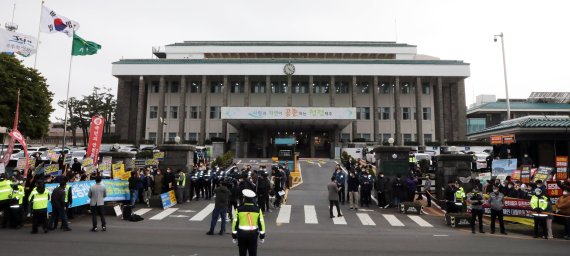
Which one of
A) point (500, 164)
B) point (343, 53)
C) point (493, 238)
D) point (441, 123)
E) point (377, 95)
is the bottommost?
point (493, 238)

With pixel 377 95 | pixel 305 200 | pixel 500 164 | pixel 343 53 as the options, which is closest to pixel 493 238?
pixel 500 164

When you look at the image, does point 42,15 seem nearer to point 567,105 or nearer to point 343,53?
point 343,53

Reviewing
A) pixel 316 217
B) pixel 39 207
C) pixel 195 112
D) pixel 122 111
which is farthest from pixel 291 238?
pixel 122 111

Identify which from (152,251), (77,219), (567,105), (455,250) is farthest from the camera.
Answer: (567,105)

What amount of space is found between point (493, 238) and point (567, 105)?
86.8 meters

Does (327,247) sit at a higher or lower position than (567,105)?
lower

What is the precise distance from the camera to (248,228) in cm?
718

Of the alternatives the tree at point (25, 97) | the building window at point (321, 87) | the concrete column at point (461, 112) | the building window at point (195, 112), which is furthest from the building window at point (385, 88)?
Answer: the tree at point (25, 97)

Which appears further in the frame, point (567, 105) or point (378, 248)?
point (567, 105)

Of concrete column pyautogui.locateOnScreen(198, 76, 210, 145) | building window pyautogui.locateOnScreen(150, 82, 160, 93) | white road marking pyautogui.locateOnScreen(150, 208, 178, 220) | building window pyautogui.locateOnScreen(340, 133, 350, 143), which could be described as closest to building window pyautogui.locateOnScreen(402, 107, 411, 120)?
building window pyautogui.locateOnScreen(340, 133, 350, 143)

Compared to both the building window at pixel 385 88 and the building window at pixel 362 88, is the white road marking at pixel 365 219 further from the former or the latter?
the building window at pixel 385 88

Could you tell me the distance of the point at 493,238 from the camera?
12352 millimetres

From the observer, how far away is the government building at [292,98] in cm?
5825

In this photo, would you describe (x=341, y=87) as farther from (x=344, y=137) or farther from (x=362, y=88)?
(x=344, y=137)
